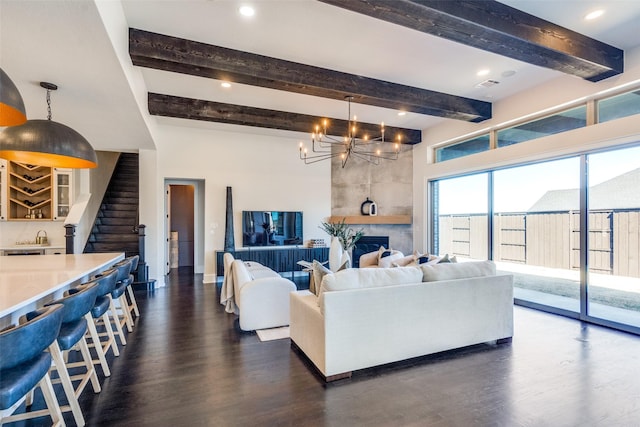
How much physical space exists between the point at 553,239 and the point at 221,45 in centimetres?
545

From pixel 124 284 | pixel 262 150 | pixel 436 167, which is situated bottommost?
pixel 124 284

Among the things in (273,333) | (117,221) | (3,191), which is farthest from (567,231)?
(3,191)

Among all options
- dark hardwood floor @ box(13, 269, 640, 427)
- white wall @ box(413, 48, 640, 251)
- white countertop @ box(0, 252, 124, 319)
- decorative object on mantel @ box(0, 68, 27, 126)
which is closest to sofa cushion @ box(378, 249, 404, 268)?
white wall @ box(413, 48, 640, 251)

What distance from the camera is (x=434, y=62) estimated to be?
3.97 metres

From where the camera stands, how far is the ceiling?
2.26 meters

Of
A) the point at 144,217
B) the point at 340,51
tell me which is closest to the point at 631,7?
the point at 340,51

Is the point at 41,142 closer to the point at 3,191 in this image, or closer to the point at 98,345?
the point at 98,345

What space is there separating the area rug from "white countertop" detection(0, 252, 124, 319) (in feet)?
6.09

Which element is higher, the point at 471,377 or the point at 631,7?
the point at 631,7

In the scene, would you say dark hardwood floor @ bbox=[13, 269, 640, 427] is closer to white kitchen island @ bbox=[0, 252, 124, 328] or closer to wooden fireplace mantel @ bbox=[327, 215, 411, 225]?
white kitchen island @ bbox=[0, 252, 124, 328]

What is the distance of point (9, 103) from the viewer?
1.87 m

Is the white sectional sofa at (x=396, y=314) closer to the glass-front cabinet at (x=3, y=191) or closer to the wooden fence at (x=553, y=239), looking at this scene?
the wooden fence at (x=553, y=239)

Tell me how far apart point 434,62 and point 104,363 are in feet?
16.2

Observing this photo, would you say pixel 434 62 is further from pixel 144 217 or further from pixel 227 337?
pixel 144 217
